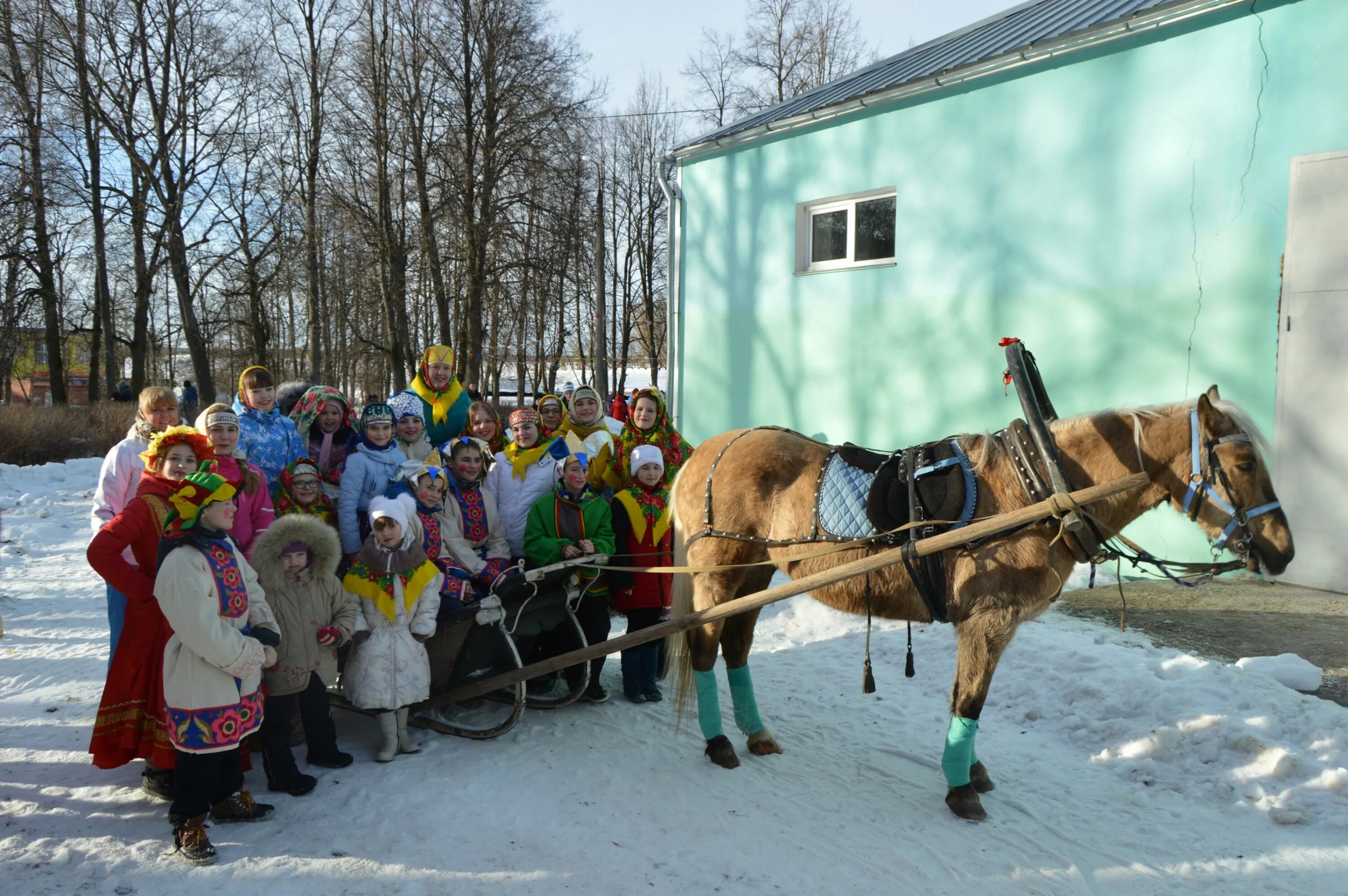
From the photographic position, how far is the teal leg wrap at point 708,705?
3.65m

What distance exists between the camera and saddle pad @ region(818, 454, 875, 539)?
3293 mm

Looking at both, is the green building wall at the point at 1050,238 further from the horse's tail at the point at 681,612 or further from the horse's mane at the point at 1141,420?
the horse's tail at the point at 681,612

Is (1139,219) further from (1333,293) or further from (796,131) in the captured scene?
(796,131)

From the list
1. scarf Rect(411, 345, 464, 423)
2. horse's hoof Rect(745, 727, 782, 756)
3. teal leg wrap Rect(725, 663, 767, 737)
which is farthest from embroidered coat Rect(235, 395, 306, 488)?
horse's hoof Rect(745, 727, 782, 756)

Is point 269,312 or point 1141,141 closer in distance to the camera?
point 1141,141

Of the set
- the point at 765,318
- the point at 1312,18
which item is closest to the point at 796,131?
the point at 765,318

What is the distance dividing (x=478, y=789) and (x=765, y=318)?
21.3 feet

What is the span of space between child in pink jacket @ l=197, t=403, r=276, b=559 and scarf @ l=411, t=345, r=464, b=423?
1766 mm

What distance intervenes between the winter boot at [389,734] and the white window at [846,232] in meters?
6.06

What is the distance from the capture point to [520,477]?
4504mm

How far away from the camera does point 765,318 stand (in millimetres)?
8820

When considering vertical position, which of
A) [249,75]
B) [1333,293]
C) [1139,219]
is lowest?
[1333,293]

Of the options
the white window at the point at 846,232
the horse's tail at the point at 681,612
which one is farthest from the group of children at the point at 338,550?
the white window at the point at 846,232

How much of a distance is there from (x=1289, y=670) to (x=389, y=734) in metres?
4.30
